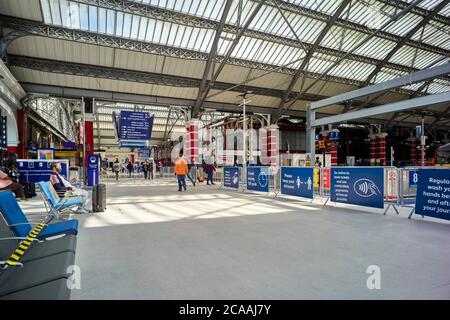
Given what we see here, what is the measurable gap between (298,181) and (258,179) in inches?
118

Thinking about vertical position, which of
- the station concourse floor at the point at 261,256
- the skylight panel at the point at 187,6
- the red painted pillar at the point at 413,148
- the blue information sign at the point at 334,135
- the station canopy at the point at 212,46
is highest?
the skylight panel at the point at 187,6

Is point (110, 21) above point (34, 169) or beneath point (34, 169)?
above

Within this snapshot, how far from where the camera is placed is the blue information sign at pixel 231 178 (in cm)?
1546

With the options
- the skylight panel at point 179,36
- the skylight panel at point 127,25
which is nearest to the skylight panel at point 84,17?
the skylight panel at point 127,25

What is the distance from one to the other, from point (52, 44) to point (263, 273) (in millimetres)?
19050

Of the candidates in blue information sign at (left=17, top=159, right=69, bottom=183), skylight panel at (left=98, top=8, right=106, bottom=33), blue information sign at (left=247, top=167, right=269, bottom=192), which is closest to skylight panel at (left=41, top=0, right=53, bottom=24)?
skylight panel at (left=98, top=8, right=106, bottom=33)

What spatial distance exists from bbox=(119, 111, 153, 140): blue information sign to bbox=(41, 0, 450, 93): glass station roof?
5.71 metres

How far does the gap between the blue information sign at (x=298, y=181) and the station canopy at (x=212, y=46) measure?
1000 centimetres

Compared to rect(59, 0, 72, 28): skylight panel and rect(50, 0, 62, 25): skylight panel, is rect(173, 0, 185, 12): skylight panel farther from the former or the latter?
rect(50, 0, 62, 25): skylight panel

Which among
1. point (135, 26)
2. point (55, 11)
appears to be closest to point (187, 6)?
point (135, 26)

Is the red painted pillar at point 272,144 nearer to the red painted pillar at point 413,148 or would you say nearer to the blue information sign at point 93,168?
the blue information sign at point 93,168

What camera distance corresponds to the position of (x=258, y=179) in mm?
13484

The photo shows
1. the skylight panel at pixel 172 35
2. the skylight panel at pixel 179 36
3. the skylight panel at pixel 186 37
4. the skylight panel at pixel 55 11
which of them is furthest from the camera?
the skylight panel at pixel 186 37

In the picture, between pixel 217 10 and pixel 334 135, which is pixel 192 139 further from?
pixel 334 135
